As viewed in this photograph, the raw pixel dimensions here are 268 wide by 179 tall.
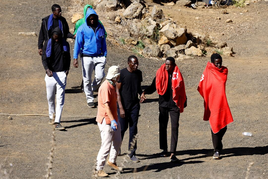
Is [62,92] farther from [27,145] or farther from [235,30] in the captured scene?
[235,30]

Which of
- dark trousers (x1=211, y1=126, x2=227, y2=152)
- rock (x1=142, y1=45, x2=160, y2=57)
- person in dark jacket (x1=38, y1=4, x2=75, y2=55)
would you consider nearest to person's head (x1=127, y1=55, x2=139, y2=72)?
dark trousers (x1=211, y1=126, x2=227, y2=152)

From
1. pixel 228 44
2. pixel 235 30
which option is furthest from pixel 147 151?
pixel 235 30

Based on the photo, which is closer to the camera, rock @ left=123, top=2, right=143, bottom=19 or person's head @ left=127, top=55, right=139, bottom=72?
person's head @ left=127, top=55, right=139, bottom=72

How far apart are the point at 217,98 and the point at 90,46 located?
3385mm

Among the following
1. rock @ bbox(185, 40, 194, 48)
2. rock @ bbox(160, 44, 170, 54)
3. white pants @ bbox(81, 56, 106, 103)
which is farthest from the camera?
rock @ bbox(185, 40, 194, 48)

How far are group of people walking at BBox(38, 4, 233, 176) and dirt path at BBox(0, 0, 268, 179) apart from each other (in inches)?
13.6

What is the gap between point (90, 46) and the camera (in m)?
10.2

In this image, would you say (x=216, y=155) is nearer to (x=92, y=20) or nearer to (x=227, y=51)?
(x=92, y=20)

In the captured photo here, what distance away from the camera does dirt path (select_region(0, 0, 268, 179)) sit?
7.32m

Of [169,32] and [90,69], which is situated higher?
[169,32]

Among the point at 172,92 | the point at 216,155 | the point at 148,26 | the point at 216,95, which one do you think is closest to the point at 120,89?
the point at 172,92

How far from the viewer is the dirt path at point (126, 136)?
7.32m

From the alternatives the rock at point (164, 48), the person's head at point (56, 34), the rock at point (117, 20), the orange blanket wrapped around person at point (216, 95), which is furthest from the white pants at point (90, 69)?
the rock at point (117, 20)

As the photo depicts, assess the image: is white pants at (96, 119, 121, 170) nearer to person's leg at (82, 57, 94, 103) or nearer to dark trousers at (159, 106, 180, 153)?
dark trousers at (159, 106, 180, 153)
